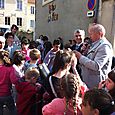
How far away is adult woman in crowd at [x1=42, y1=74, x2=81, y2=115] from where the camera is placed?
271 centimetres

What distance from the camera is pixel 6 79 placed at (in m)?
4.39

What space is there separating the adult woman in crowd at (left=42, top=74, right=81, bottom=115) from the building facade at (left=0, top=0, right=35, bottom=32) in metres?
43.6

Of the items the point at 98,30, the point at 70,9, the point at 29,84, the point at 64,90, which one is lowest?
the point at 29,84

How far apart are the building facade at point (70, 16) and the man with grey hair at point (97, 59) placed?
130 inches

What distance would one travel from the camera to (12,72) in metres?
4.34

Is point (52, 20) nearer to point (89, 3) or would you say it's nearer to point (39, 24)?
point (39, 24)

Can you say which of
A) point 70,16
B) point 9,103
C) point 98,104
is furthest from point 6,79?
point 70,16

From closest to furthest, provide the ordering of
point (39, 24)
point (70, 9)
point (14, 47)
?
point (14, 47) → point (70, 9) → point (39, 24)

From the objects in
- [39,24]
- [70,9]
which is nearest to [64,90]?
[70,9]

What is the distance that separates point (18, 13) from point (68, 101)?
47.4 metres

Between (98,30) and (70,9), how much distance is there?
6839 mm

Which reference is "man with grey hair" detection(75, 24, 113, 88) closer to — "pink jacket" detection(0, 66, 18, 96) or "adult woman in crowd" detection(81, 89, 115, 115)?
"pink jacket" detection(0, 66, 18, 96)

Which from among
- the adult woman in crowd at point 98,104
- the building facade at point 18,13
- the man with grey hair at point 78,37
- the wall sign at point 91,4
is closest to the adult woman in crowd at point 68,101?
the adult woman in crowd at point 98,104

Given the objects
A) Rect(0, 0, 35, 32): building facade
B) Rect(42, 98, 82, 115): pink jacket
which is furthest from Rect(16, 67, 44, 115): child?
Rect(0, 0, 35, 32): building facade
